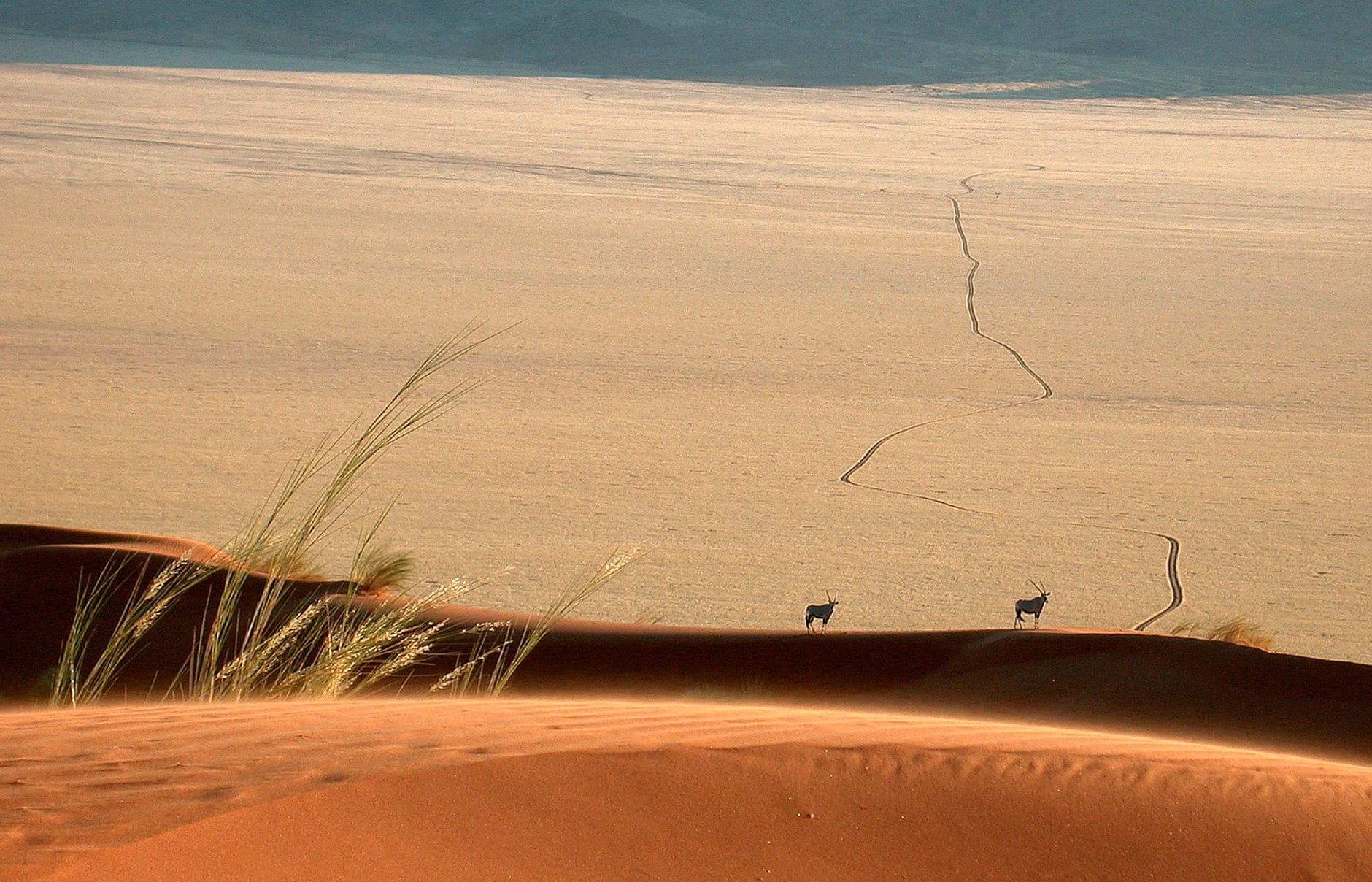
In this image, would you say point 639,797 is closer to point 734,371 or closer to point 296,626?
point 296,626

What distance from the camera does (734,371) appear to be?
36.1 feet

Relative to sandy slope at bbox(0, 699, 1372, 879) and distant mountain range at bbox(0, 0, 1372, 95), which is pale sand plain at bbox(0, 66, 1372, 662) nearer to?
sandy slope at bbox(0, 699, 1372, 879)

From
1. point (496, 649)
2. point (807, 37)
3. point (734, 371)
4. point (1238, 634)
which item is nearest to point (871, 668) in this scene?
point (496, 649)

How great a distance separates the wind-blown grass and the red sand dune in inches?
12.5

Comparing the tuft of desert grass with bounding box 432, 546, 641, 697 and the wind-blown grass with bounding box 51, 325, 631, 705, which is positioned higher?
the wind-blown grass with bounding box 51, 325, 631, 705

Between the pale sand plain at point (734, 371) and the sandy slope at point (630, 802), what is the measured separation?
2949 millimetres

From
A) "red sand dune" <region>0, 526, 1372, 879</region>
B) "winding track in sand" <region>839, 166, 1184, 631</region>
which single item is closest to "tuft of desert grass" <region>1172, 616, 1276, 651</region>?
"winding track in sand" <region>839, 166, 1184, 631</region>

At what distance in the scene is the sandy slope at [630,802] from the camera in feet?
7.56

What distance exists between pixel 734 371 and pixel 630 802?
335 inches

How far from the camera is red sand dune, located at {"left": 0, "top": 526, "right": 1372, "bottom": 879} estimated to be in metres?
2.31

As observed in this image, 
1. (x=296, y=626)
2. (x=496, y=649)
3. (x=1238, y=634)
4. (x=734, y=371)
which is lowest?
(x=1238, y=634)

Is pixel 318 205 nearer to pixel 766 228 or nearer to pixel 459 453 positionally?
pixel 766 228

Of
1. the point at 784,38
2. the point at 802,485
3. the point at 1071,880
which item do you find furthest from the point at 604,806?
the point at 784,38

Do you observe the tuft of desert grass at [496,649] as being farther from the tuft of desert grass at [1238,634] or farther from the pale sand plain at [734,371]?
the tuft of desert grass at [1238,634]
